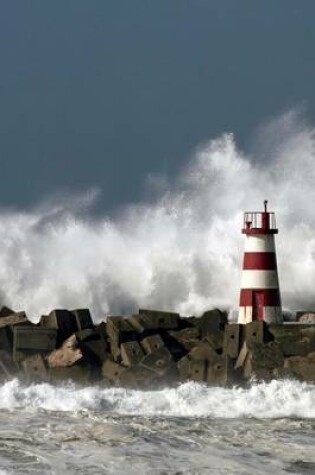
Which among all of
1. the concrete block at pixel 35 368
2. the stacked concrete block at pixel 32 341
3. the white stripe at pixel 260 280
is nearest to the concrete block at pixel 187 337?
the white stripe at pixel 260 280

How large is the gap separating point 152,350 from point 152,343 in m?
0.18

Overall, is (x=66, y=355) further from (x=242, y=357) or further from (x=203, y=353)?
(x=242, y=357)

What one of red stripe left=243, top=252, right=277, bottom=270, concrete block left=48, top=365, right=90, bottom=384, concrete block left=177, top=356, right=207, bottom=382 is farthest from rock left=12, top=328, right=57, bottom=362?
red stripe left=243, top=252, right=277, bottom=270

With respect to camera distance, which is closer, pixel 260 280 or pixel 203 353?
pixel 203 353

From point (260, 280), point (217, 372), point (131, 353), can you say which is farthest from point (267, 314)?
point (131, 353)

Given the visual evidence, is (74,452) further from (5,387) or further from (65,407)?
(5,387)

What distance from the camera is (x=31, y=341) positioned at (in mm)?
13578

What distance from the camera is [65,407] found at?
470 inches

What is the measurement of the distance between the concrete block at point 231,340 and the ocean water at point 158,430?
35.2 inches

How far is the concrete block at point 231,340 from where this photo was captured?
13438 mm

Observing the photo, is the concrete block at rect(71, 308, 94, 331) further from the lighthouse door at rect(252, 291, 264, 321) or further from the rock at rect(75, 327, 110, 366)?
the lighthouse door at rect(252, 291, 264, 321)

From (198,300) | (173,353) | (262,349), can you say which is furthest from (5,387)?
(198,300)

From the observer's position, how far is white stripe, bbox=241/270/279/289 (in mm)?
14930

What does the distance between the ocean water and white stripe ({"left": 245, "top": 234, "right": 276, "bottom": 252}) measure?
281 cm
